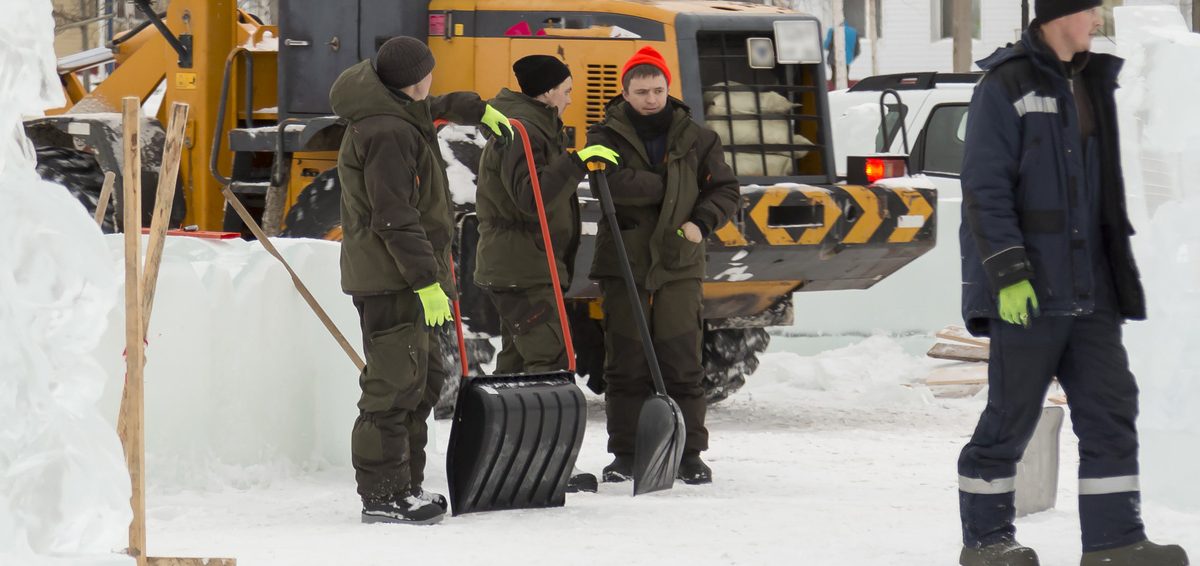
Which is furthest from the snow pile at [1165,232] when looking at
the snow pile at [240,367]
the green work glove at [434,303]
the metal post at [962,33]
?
the metal post at [962,33]

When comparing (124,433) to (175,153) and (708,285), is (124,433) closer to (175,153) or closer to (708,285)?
(175,153)

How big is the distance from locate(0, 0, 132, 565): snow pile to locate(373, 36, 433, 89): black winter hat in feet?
8.76

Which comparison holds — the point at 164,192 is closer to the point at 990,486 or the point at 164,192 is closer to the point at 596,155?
the point at 990,486

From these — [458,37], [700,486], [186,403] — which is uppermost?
[458,37]

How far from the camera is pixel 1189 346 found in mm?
5809

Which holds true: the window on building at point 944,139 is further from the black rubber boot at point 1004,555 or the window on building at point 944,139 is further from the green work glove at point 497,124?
the black rubber boot at point 1004,555

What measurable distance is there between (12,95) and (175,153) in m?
1.09

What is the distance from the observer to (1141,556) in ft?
16.1

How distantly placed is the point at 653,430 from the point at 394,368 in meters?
1.19

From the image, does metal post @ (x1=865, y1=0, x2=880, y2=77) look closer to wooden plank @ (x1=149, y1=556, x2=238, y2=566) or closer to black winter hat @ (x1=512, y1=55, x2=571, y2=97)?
black winter hat @ (x1=512, y1=55, x2=571, y2=97)

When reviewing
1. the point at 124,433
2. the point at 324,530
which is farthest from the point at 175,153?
the point at 324,530

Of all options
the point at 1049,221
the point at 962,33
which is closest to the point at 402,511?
the point at 1049,221

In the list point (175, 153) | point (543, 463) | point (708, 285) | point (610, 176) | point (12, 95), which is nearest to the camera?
point (12, 95)

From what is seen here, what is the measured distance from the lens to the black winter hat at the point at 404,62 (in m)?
6.03
